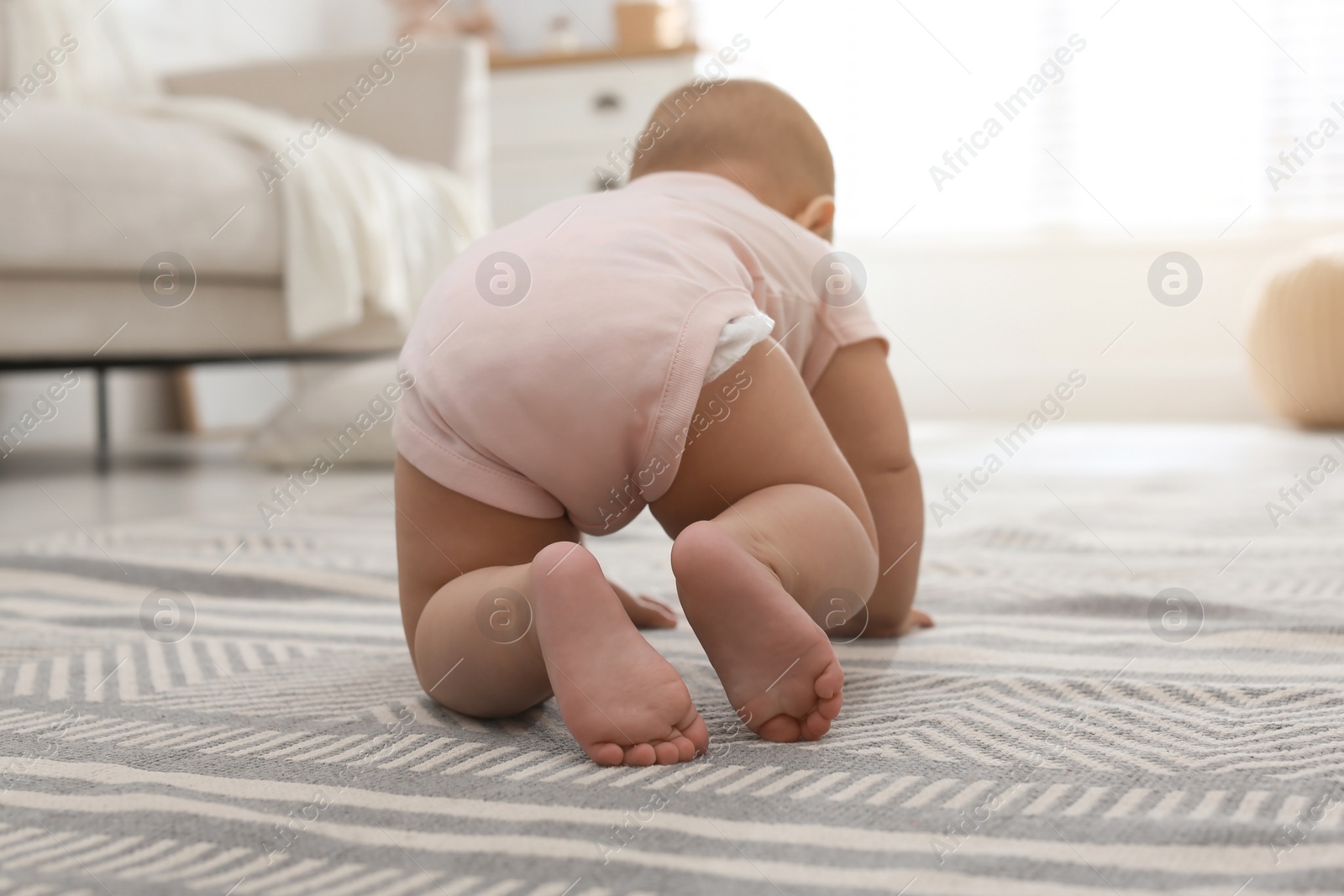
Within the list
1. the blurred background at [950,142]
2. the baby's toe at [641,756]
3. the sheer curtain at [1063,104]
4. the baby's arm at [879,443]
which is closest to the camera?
the baby's toe at [641,756]

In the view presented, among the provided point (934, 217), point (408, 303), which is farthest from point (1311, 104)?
point (408, 303)

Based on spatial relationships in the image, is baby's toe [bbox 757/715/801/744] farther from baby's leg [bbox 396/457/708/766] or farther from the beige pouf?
the beige pouf

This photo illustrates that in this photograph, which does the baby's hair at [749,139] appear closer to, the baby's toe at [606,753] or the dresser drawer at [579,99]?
the baby's toe at [606,753]

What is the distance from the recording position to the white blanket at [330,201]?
6.40ft

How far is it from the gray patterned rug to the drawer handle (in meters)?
2.41

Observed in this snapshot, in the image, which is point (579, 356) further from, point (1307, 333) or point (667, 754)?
point (1307, 333)

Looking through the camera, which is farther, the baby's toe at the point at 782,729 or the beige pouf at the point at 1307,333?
the beige pouf at the point at 1307,333

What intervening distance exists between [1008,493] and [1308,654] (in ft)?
2.84

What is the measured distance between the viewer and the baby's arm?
2.44ft

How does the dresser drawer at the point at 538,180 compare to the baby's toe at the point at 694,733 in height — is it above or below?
A: above

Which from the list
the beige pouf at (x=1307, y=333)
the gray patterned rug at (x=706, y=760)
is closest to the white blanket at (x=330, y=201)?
the gray patterned rug at (x=706, y=760)

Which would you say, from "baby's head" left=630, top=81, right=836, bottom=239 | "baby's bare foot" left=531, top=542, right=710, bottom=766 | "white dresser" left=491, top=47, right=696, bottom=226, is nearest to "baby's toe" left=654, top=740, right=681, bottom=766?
"baby's bare foot" left=531, top=542, right=710, bottom=766

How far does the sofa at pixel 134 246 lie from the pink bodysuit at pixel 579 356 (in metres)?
1.17

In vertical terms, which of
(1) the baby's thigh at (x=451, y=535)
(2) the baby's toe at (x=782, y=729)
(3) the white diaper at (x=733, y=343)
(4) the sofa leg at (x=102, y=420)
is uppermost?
(3) the white diaper at (x=733, y=343)
